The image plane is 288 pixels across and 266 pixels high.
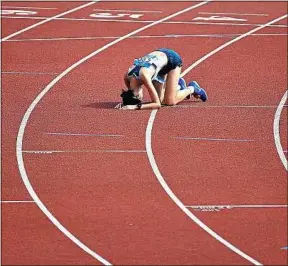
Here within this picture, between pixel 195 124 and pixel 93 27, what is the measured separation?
6.99m

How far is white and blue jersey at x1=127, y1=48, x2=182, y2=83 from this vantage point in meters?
18.6

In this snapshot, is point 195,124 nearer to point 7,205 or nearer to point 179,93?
point 179,93

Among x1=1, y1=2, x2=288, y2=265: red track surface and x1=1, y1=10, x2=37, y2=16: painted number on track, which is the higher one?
x1=1, y1=2, x2=288, y2=265: red track surface

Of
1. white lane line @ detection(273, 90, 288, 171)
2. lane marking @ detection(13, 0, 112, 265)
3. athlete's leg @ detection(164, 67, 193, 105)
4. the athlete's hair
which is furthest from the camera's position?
athlete's leg @ detection(164, 67, 193, 105)

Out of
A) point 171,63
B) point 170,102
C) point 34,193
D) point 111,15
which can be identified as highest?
point 171,63

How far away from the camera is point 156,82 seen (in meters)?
19.0

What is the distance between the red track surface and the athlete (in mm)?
185

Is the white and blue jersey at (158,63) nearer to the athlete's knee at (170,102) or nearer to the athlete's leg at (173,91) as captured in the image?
the athlete's leg at (173,91)

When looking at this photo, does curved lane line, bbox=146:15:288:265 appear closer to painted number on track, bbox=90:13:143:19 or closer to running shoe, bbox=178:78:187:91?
running shoe, bbox=178:78:187:91

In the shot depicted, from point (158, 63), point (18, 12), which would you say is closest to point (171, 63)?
point (158, 63)

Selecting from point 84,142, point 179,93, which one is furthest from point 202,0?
point 84,142

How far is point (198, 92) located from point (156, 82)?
658 millimetres

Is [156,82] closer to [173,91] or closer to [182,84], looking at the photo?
[173,91]

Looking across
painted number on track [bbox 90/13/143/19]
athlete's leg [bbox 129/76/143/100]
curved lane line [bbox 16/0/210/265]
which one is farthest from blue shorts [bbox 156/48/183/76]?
painted number on track [bbox 90/13/143/19]
